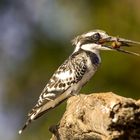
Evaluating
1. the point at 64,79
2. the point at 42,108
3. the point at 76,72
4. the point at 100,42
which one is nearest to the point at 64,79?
the point at 64,79

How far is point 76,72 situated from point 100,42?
40 cm

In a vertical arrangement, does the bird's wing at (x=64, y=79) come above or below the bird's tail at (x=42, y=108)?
above

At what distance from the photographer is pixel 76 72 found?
10.1 metres

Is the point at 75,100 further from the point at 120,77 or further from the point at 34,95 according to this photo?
the point at 34,95

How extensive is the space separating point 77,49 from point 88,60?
38 centimetres

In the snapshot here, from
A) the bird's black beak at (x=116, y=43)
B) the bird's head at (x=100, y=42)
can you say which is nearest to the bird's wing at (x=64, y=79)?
the bird's head at (x=100, y=42)

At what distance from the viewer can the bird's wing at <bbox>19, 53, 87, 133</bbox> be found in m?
9.98

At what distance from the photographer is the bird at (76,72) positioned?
1001 centimetres

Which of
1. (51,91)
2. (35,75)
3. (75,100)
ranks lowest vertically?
Result: (75,100)

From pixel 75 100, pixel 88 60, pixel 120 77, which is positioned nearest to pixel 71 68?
pixel 88 60

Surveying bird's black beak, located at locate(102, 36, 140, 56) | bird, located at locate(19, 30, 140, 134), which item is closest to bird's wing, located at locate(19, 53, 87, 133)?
bird, located at locate(19, 30, 140, 134)

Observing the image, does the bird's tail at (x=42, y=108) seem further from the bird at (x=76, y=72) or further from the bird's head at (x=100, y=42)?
the bird's head at (x=100, y=42)

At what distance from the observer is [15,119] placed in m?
17.4

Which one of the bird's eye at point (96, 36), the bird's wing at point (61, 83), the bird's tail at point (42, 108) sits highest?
the bird's eye at point (96, 36)
